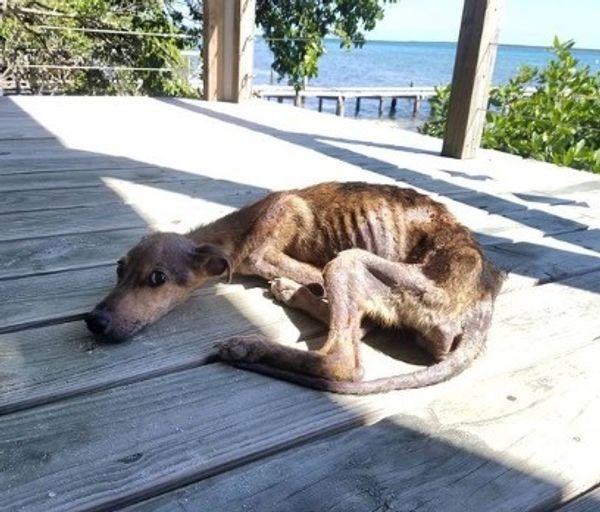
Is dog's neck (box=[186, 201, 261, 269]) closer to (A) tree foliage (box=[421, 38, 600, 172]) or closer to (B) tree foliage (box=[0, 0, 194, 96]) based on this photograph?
(A) tree foliage (box=[421, 38, 600, 172])

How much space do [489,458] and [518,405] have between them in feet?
0.95

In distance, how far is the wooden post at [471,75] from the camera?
4.56 m

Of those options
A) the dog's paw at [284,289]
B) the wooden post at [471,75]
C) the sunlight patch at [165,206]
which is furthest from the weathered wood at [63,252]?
the wooden post at [471,75]

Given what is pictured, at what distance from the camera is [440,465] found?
139cm

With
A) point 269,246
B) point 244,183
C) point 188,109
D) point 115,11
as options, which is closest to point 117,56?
point 115,11

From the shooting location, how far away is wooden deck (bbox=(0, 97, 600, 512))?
1.30 metres

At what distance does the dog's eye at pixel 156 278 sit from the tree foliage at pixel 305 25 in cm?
1294

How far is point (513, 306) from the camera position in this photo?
2.32 metres

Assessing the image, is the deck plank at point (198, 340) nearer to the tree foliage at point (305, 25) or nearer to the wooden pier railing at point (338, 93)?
the tree foliage at point (305, 25)

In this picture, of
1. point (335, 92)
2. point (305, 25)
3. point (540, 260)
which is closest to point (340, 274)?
point (540, 260)

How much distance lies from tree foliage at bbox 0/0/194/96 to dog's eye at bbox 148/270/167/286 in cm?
1180

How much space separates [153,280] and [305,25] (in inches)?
561

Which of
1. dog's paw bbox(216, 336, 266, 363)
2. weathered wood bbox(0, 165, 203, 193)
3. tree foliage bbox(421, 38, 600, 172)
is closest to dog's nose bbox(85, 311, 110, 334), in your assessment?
dog's paw bbox(216, 336, 266, 363)

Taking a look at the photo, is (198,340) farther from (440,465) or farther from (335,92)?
(335,92)
